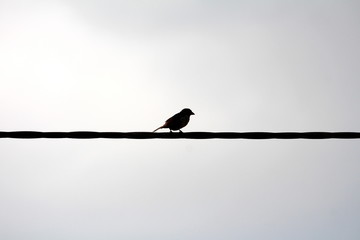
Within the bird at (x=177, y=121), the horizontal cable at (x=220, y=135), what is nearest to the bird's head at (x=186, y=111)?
the bird at (x=177, y=121)

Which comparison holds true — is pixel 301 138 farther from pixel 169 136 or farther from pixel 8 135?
pixel 8 135

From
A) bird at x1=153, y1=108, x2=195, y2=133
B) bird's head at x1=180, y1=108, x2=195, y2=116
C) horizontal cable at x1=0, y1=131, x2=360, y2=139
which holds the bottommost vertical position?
horizontal cable at x1=0, y1=131, x2=360, y2=139

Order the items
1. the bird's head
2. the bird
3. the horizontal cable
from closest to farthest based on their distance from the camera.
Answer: the horizontal cable
the bird
the bird's head

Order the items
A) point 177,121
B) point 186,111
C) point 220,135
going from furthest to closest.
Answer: point 186,111, point 177,121, point 220,135

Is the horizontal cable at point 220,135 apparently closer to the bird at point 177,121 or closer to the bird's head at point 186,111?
the bird at point 177,121

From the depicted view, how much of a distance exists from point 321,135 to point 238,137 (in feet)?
3.13

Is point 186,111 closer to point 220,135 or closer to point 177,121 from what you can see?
point 177,121

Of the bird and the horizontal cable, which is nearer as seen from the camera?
the horizontal cable

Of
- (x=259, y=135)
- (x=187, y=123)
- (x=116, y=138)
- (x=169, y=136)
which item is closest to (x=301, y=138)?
(x=259, y=135)

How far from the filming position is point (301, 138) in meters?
4.28

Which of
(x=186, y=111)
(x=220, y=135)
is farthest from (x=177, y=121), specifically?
(x=220, y=135)

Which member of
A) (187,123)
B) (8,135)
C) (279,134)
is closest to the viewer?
(8,135)

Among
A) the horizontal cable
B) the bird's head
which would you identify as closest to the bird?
the bird's head

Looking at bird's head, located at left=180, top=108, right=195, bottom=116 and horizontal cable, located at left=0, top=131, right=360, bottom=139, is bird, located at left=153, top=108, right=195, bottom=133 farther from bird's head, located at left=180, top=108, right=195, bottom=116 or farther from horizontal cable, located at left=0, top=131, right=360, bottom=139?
horizontal cable, located at left=0, top=131, right=360, bottom=139
